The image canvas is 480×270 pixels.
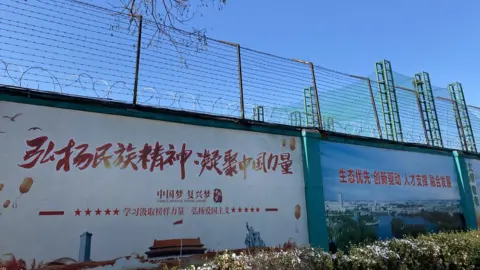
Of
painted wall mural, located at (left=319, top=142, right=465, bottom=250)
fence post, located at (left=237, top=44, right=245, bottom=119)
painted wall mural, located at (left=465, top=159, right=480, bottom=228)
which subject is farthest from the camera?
painted wall mural, located at (left=465, top=159, right=480, bottom=228)

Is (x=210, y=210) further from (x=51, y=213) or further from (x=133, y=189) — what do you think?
(x=51, y=213)

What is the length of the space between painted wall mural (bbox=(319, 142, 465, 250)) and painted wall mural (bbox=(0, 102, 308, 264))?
1.07 meters

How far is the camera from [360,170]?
25.6 ft

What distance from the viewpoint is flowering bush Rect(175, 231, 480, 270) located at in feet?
13.8

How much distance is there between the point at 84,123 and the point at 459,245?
23.3ft

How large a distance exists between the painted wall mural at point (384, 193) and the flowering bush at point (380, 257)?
1.00m

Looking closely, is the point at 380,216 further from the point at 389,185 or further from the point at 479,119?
the point at 479,119

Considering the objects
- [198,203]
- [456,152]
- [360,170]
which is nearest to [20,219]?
[198,203]

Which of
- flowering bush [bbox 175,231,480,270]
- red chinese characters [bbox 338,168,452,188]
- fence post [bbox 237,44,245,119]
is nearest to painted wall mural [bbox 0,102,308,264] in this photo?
fence post [bbox 237,44,245,119]

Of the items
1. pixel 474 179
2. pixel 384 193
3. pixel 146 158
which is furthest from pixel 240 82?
pixel 474 179

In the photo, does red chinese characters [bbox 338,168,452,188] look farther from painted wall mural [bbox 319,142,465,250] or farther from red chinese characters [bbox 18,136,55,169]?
red chinese characters [bbox 18,136,55,169]

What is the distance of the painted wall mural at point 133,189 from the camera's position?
4.36 meters

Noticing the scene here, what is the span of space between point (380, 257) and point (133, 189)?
3897 mm

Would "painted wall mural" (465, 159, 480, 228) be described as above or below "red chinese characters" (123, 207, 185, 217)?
above
